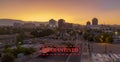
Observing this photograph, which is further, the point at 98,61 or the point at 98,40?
the point at 98,40

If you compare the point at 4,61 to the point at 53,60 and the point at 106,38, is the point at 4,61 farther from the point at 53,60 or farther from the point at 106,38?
the point at 106,38

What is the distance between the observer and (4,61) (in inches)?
747

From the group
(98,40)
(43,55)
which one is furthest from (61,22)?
(43,55)

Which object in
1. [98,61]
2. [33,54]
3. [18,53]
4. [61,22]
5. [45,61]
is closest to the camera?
[98,61]

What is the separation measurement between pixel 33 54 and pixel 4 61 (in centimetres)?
772

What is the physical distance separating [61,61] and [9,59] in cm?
577

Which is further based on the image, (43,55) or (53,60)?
(43,55)

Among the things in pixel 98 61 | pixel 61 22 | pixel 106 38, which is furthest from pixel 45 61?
pixel 61 22

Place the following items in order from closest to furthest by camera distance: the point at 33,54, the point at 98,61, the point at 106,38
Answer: the point at 98,61, the point at 33,54, the point at 106,38

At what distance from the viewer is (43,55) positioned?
1071 inches

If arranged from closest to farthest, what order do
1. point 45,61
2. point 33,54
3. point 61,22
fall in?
point 45,61 → point 33,54 → point 61,22

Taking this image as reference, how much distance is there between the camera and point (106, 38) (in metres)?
47.7

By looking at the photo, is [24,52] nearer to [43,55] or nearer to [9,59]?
[43,55]

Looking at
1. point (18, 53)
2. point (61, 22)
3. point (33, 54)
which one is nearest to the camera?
point (18, 53)
